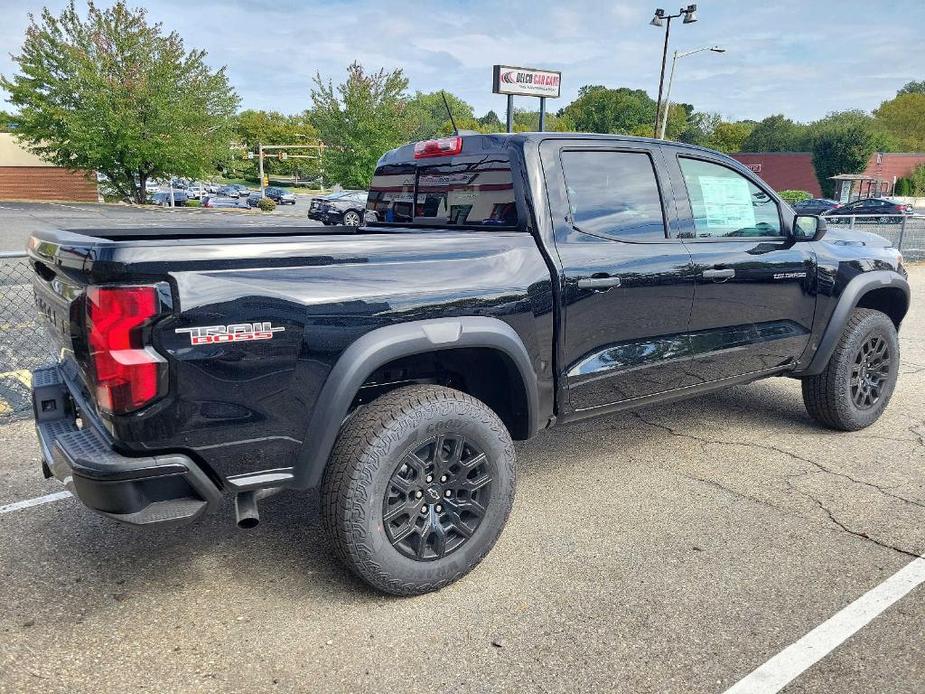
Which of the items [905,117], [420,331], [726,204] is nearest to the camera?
[420,331]

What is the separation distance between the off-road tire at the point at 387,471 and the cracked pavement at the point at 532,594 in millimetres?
138

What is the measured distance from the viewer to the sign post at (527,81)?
16.4 meters

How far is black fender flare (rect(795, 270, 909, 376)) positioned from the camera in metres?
4.43

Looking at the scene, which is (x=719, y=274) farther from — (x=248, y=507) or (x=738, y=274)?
(x=248, y=507)

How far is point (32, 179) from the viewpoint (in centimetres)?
4438

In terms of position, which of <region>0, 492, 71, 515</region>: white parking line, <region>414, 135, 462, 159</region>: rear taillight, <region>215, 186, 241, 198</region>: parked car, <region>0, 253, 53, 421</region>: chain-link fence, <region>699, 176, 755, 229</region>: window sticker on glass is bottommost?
<region>0, 492, 71, 515</region>: white parking line

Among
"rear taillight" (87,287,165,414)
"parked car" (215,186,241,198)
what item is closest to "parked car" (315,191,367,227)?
"rear taillight" (87,287,165,414)

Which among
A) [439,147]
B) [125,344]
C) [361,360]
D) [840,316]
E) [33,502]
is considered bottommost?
[33,502]

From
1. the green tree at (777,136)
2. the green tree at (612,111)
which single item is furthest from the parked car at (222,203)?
the green tree at (777,136)

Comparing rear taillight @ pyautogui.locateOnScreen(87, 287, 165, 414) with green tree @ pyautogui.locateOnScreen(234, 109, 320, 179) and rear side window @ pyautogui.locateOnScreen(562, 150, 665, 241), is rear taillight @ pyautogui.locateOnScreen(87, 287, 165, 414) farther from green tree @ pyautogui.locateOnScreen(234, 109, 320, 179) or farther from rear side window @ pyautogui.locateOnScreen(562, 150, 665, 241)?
green tree @ pyautogui.locateOnScreen(234, 109, 320, 179)

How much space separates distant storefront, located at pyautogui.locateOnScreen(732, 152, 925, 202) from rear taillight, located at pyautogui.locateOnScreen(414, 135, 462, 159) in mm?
56147

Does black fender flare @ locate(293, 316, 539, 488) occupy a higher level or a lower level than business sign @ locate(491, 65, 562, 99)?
lower

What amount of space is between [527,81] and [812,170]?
171 ft

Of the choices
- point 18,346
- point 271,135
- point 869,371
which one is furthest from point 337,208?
point 271,135
